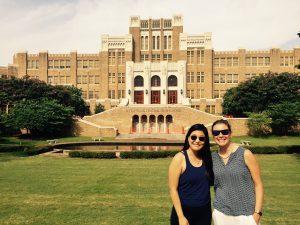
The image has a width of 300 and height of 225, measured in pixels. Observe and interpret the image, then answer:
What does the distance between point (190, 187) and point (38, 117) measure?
36.1 m

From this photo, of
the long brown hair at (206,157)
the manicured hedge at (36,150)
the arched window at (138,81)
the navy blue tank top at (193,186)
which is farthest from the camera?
the arched window at (138,81)

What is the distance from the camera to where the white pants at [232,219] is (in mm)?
4117

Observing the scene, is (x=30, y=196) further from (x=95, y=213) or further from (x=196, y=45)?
(x=196, y=45)

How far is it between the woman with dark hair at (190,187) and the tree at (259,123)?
36597 mm

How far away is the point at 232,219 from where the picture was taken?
4.18 meters

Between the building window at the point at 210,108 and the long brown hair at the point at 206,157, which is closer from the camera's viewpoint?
the long brown hair at the point at 206,157

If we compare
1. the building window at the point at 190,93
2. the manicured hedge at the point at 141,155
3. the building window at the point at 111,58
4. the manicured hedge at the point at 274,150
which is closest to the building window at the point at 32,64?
the building window at the point at 111,58

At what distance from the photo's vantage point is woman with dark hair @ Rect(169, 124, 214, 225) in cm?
421

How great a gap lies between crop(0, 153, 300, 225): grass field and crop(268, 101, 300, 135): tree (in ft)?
77.3

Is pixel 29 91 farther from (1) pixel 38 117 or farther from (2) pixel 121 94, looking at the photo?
(2) pixel 121 94

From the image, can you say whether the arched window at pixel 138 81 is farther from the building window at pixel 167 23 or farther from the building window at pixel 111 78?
the building window at pixel 167 23

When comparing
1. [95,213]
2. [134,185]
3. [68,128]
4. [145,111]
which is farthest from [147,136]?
[95,213]

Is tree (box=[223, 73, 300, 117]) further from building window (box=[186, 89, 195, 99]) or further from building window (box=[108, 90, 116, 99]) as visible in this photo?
building window (box=[108, 90, 116, 99])

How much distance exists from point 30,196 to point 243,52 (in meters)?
57.6
